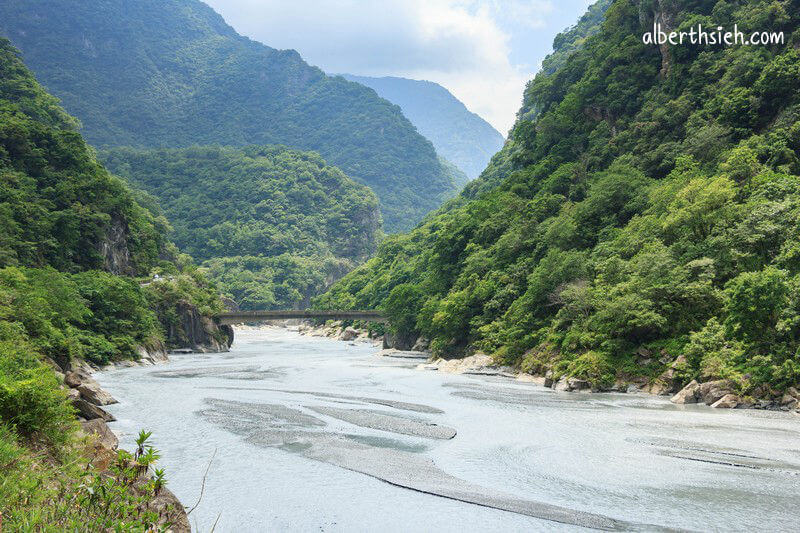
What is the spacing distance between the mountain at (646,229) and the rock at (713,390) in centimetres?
34

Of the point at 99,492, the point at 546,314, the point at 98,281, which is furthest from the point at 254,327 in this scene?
the point at 99,492

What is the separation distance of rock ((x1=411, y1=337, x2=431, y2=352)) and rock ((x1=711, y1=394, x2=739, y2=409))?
49260 mm

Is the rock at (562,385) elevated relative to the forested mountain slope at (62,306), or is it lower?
lower

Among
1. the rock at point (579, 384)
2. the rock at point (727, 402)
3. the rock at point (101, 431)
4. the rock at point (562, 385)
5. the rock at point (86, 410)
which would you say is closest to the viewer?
the rock at point (101, 431)

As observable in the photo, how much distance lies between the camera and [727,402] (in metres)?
30.5

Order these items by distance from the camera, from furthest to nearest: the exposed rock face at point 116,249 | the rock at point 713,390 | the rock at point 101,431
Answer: the exposed rock face at point 116,249, the rock at point 713,390, the rock at point 101,431

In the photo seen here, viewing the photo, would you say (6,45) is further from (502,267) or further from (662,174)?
(662,174)

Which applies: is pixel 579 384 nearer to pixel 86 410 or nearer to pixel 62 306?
pixel 86 410

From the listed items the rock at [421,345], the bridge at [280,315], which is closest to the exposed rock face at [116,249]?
the bridge at [280,315]

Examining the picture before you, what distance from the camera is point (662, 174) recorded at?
5881 cm

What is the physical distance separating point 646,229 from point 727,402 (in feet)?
66.1

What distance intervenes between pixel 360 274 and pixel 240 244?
59988mm

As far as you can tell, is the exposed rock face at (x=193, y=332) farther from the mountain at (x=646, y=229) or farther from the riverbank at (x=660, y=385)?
the riverbank at (x=660, y=385)

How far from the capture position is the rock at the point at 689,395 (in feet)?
107
